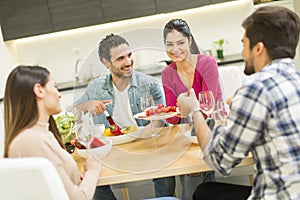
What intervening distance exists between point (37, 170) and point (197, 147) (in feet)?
2.44

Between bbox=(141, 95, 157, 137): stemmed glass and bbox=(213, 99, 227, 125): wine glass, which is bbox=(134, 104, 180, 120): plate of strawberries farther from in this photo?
bbox=(213, 99, 227, 125): wine glass

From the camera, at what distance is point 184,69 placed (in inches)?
81.1

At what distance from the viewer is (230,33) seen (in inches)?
169

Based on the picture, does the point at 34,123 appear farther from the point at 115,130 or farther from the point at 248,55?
the point at 248,55

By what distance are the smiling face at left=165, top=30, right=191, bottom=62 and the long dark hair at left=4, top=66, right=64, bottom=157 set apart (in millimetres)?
678

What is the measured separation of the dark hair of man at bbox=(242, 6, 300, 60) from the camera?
1.27 meters

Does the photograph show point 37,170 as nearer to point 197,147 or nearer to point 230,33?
point 197,147

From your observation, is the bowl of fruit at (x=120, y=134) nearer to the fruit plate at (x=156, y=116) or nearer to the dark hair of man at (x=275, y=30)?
the fruit plate at (x=156, y=116)

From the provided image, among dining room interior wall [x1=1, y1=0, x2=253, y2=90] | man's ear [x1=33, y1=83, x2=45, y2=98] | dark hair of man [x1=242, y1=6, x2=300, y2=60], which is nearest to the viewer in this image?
dark hair of man [x1=242, y1=6, x2=300, y2=60]

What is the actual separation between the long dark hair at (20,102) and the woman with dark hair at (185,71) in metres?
0.69

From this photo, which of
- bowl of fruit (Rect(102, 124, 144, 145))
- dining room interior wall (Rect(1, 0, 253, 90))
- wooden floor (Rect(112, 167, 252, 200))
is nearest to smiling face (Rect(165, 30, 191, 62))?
bowl of fruit (Rect(102, 124, 144, 145))

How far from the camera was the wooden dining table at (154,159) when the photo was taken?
1.50 metres

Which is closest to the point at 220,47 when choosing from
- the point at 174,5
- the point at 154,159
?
the point at 174,5

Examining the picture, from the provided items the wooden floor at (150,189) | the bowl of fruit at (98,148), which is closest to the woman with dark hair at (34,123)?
the bowl of fruit at (98,148)
